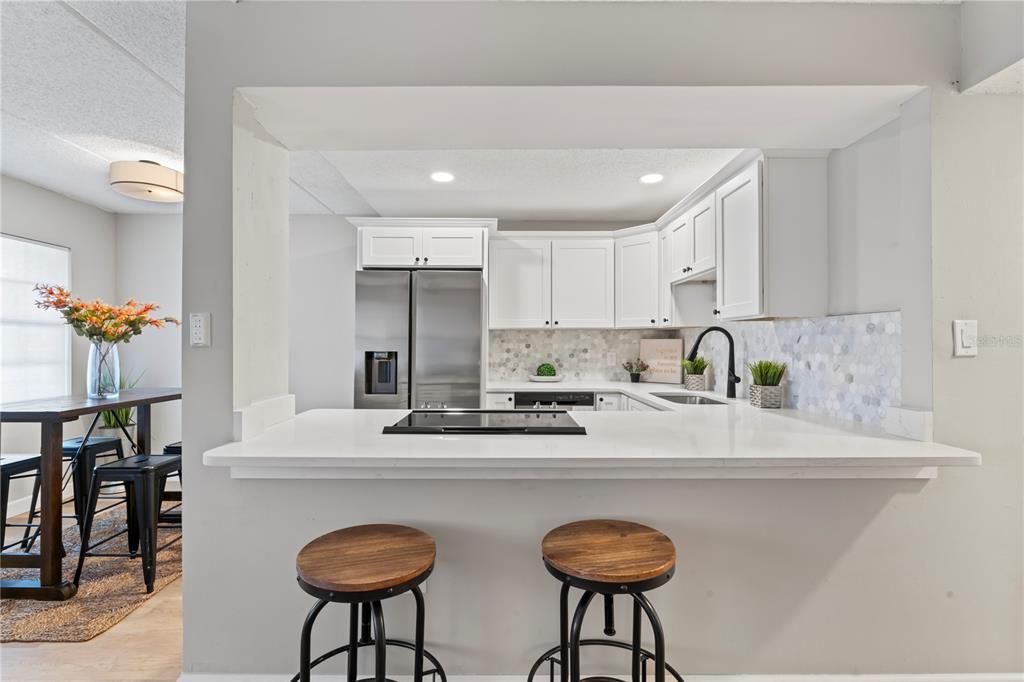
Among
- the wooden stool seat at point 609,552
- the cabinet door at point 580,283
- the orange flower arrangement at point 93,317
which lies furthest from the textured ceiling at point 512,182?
the wooden stool seat at point 609,552

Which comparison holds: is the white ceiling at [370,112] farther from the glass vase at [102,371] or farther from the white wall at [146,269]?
the white wall at [146,269]

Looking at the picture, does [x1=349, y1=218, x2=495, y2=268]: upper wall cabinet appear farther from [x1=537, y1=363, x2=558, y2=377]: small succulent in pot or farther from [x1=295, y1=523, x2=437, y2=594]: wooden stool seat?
[x1=295, y1=523, x2=437, y2=594]: wooden stool seat

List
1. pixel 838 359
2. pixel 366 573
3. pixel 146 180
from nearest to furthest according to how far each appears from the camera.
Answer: pixel 366 573 < pixel 838 359 < pixel 146 180

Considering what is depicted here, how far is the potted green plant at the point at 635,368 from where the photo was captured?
4.07 metres

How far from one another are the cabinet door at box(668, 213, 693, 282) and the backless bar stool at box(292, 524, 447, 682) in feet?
7.98

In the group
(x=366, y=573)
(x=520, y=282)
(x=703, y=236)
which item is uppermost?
(x=703, y=236)

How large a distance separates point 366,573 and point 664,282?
9.79ft

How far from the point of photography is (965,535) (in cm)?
155

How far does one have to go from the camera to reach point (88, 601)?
7.20 feet

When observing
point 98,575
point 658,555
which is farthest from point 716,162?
point 98,575

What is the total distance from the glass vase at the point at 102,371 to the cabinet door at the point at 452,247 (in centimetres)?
204

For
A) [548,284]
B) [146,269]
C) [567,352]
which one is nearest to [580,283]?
[548,284]

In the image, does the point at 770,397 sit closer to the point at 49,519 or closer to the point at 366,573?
the point at 366,573

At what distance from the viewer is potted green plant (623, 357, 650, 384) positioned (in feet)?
13.4
